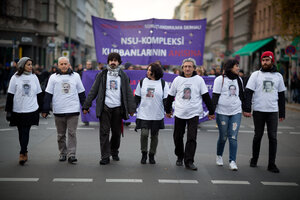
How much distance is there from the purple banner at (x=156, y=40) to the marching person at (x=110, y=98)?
5.29 meters

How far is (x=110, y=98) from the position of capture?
880 centimetres

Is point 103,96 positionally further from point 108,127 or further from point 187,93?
point 187,93

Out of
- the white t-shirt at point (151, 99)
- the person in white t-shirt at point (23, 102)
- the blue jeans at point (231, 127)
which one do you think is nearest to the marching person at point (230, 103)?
the blue jeans at point (231, 127)

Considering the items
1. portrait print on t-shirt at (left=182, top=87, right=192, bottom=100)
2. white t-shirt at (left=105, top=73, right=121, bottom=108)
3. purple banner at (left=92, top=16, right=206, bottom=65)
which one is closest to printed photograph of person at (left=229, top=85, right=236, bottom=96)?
portrait print on t-shirt at (left=182, top=87, right=192, bottom=100)

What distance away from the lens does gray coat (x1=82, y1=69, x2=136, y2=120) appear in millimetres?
8734

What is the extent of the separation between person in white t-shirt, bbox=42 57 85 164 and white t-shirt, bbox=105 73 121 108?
0.53 metres

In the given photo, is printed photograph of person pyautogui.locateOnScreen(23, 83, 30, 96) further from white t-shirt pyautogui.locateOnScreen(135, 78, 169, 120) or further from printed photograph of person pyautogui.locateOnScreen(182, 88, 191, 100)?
printed photograph of person pyautogui.locateOnScreen(182, 88, 191, 100)

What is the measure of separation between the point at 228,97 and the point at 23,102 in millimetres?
3291

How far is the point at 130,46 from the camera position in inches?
558

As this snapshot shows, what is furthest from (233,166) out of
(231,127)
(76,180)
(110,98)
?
(76,180)

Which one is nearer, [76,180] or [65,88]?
[76,180]

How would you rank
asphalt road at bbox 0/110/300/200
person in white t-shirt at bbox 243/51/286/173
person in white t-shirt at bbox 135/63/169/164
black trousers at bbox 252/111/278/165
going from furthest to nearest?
1. person in white t-shirt at bbox 135/63/169/164
2. person in white t-shirt at bbox 243/51/286/173
3. black trousers at bbox 252/111/278/165
4. asphalt road at bbox 0/110/300/200

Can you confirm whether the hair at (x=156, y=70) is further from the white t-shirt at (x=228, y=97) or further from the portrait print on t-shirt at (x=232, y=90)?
the portrait print on t-shirt at (x=232, y=90)

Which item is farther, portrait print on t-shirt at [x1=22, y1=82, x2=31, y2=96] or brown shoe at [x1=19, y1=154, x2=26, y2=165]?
portrait print on t-shirt at [x1=22, y1=82, x2=31, y2=96]
